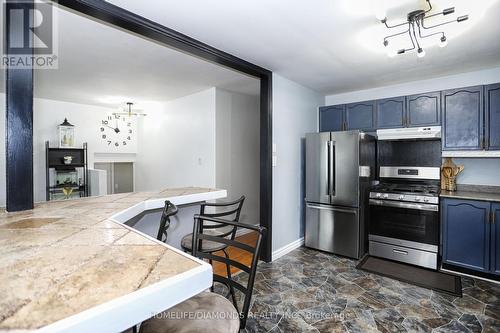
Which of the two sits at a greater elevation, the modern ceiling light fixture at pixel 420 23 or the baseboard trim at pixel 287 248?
the modern ceiling light fixture at pixel 420 23

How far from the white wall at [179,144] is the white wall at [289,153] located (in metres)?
1.12

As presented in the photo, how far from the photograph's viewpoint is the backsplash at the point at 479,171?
3131 millimetres

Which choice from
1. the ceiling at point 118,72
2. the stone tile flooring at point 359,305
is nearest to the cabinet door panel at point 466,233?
the stone tile flooring at point 359,305

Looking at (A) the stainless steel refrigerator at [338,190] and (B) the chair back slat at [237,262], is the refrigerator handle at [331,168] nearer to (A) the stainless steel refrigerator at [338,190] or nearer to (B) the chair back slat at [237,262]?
(A) the stainless steel refrigerator at [338,190]

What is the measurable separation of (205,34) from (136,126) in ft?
13.5

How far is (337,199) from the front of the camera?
3.44 meters

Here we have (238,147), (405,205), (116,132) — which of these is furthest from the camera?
(116,132)

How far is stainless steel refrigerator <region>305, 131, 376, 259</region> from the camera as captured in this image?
3311mm

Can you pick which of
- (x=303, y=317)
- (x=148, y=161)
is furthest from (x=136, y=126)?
(x=303, y=317)

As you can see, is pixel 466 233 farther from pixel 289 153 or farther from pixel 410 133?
pixel 289 153

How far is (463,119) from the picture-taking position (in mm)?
3049

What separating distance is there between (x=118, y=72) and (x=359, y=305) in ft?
12.1

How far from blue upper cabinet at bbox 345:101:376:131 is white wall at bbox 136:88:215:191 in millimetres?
2075

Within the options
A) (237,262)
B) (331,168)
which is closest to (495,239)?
(331,168)
